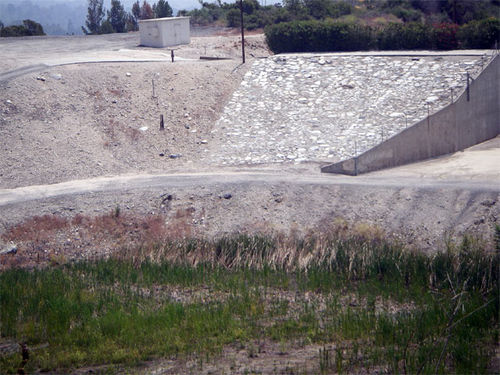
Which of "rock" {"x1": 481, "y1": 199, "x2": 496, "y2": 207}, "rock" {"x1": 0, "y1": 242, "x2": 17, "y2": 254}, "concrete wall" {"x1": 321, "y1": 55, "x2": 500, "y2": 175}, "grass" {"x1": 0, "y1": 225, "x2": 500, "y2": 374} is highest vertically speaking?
"concrete wall" {"x1": 321, "y1": 55, "x2": 500, "y2": 175}

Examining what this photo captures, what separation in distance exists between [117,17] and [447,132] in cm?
4305

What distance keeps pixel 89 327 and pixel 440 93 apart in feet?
63.7

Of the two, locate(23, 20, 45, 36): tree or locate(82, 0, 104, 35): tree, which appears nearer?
locate(23, 20, 45, 36): tree

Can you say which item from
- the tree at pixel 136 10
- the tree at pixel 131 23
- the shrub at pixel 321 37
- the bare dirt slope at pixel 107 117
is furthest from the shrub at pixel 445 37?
the tree at pixel 136 10

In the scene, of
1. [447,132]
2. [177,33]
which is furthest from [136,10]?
[447,132]

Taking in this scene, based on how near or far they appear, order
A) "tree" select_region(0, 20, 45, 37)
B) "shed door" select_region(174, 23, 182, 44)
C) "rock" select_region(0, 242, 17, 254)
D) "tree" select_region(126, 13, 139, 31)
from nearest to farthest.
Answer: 1. "rock" select_region(0, 242, 17, 254)
2. "shed door" select_region(174, 23, 182, 44)
3. "tree" select_region(0, 20, 45, 37)
4. "tree" select_region(126, 13, 139, 31)

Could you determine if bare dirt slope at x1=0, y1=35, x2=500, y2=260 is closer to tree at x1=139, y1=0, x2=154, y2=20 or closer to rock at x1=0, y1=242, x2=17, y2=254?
rock at x1=0, y1=242, x2=17, y2=254

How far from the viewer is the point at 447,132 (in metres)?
25.0

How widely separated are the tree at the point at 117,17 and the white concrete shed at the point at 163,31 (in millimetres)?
21703

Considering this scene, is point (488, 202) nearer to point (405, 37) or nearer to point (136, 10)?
point (405, 37)

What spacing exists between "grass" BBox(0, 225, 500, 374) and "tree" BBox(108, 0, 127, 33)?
4636 centimetres

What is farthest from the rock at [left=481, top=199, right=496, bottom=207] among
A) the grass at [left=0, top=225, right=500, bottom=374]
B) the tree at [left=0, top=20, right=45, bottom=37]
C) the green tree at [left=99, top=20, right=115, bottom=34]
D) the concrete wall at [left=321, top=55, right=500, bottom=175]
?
the green tree at [left=99, top=20, right=115, bottom=34]

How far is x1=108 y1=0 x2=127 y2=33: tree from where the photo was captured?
59.0 metres

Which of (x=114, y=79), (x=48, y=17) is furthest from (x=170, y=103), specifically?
(x=48, y=17)
